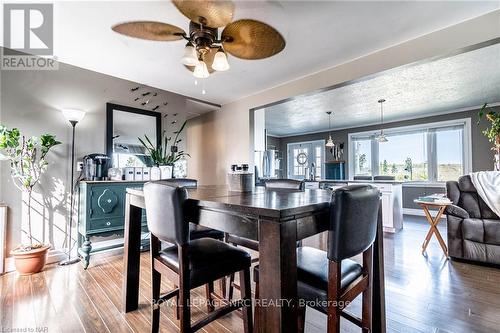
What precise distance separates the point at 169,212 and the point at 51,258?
104 inches

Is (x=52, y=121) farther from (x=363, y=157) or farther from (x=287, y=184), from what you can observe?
(x=363, y=157)

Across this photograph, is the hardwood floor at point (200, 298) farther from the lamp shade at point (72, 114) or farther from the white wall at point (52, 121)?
the lamp shade at point (72, 114)

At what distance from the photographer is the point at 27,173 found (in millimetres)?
2412

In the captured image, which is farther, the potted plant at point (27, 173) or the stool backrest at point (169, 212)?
the potted plant at point (27, 173)

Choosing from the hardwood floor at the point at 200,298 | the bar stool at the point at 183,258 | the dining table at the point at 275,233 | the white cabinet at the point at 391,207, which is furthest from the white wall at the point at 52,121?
the white cabinet at the point at 391,207

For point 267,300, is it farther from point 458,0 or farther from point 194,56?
point 458,0

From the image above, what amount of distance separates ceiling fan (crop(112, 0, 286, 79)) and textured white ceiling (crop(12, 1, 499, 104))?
0.30 meters

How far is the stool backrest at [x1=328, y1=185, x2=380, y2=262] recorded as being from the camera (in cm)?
94

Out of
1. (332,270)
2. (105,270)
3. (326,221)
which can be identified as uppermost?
(326,221)

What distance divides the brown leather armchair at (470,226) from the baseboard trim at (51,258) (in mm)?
4706

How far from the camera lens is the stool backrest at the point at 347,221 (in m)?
0.94

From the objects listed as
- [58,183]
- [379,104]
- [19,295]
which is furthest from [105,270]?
[379,104]

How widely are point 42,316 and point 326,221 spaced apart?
7.08ft

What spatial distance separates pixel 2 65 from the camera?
253 centimetres
